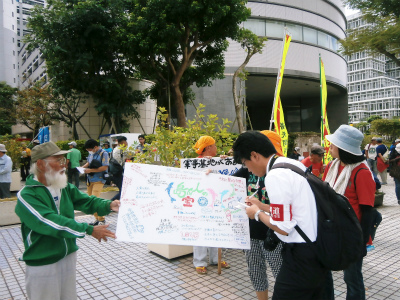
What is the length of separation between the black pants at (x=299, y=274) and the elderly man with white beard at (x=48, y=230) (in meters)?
1.35

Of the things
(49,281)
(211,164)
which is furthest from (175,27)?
(49,281)

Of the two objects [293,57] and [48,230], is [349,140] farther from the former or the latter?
[293,57]

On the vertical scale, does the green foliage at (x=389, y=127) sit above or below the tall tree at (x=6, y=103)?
below

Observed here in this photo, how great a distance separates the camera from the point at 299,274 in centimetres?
191

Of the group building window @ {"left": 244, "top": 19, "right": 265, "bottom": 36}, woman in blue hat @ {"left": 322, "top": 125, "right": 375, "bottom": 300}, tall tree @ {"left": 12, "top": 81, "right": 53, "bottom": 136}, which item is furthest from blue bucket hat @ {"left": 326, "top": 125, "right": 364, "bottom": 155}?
building window @ {"left": 244, "top": 19, "right": 265, "bottom": 36}

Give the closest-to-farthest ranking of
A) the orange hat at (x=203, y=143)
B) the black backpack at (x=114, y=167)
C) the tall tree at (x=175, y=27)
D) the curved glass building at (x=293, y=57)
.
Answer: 1. the orange hat at (x=203, y=143)
2. the black backpack at (x=114, y=167)
3. the tall tree at (x=175, y=27)
4. the curved glass building at (x=293, y=57)

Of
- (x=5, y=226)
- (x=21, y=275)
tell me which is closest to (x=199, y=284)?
(x=21, y=275)

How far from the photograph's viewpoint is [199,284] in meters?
3.94

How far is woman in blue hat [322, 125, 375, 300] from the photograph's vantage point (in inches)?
113

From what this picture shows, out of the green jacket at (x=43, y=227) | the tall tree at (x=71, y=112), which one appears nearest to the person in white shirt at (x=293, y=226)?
the green jacket at (x=43, y=227)

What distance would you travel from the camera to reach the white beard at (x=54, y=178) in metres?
2.38

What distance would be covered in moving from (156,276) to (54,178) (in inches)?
95.9

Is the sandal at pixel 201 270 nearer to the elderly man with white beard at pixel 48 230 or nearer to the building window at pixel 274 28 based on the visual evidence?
the elderly man with white beard at pixel 48 230

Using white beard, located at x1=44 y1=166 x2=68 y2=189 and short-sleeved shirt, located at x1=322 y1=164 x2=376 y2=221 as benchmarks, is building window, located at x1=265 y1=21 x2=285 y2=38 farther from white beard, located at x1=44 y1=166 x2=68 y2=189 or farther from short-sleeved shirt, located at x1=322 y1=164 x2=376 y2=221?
white beard, located at x1=44 y1=166 x2=68 y2=189
